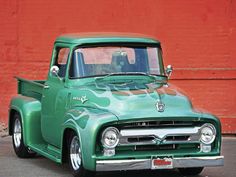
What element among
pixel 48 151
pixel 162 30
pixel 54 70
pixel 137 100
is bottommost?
pixel 48 151

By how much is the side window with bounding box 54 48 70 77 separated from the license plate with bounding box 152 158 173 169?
1.98 m

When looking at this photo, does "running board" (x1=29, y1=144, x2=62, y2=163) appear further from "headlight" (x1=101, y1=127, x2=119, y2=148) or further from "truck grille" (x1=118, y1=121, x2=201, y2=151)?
"truck grille" (x1=118, y1=121, x2=201, y2=151)

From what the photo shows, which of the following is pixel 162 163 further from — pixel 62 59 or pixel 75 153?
pixel 62 59

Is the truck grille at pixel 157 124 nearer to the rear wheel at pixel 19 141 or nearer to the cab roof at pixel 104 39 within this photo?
the cab roof at pixel 104 39

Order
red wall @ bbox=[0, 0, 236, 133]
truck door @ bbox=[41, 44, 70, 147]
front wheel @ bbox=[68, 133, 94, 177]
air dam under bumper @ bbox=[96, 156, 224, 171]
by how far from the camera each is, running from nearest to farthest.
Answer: air dam under bumper @ bbox=[96, 156, 224, 171], front wheel @ bbox=[68, 133, 94, 177], truck door @ bbox=[41, 44, 70, 147], red wall @ bbox=[0, 0, 236, 133]

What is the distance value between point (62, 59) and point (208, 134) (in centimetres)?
234

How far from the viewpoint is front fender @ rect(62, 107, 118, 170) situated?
8617 mm

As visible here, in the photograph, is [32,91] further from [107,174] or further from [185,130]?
[185,130]

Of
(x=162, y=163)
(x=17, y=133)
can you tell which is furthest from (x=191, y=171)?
(x=17, y=133)

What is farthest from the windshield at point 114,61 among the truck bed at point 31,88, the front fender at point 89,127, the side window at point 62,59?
the truck bed at point 31,88

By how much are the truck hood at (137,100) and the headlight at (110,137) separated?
169mm

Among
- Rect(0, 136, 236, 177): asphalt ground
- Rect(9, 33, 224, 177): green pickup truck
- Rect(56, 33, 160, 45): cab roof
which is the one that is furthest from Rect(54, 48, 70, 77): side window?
Rect(0, 136, 236, 177): asphalt ground

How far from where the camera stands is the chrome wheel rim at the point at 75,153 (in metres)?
9.12

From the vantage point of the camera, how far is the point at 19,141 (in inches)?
448
